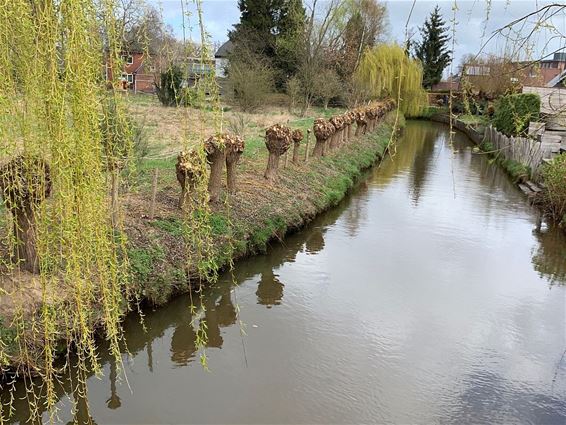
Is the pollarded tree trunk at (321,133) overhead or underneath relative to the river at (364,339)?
overhead

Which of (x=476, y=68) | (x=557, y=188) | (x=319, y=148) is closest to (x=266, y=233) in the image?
(x=476, y=68)

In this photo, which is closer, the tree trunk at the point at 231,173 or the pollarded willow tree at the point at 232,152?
the pollarded willow tree at the point at 232,152

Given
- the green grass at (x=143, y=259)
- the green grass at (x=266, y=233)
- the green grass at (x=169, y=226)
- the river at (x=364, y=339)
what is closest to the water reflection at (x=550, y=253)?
the river at (x=364, y=339)

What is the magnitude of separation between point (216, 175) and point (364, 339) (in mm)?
2908

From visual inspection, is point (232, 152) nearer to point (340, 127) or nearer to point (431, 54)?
point (340, 127)

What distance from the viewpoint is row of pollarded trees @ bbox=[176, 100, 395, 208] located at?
2782 mm

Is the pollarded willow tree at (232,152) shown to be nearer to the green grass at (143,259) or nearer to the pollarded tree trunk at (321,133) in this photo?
the green grass at (143,259)

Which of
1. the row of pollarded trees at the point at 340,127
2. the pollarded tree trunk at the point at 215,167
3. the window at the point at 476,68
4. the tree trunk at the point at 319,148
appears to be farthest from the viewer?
the tree trunk at the point at 319,148

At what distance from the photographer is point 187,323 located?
5.28m

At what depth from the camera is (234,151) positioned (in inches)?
273

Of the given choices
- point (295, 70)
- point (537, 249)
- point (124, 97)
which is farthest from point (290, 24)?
point (124, 97)

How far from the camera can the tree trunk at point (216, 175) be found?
6.65 metres

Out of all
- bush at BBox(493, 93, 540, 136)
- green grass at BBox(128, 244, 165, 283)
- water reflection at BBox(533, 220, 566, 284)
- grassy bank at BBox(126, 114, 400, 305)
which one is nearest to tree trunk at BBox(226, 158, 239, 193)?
grassy bank at BBox(126, 114, 400, 305)

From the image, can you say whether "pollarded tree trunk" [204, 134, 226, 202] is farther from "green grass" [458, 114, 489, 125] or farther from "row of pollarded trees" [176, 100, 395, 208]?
Result: "green grass" [458, 114, 489, 125]
